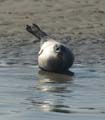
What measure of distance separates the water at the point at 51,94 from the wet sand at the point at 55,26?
1.27 m

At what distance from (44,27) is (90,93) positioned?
6560 mm

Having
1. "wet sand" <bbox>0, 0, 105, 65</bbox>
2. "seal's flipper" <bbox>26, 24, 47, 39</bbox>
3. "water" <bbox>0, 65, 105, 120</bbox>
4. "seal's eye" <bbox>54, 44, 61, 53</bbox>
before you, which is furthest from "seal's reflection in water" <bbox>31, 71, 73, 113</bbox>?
"wet sand" <bbox>0, 0, 105, 65</bbox>

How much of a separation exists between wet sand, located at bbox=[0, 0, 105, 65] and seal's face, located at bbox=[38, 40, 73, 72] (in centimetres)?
125

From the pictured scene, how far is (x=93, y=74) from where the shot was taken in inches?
485

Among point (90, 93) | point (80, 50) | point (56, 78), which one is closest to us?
point (90, 93)

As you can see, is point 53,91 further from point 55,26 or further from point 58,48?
point 55,26

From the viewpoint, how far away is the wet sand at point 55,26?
1446cm

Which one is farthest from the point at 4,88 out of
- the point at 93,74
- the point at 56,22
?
the point at 56,22

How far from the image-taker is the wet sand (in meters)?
14.5

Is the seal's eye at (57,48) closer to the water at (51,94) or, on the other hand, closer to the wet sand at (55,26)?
the water at (51,94)

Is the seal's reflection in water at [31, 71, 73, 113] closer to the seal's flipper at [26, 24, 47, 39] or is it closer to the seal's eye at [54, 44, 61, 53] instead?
the seal's eye at [54, 44, 61, 53]

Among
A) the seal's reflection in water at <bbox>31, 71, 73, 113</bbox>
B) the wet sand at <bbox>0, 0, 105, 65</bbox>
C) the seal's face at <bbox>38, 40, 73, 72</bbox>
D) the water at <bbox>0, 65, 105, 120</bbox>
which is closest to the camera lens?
the water at <bbox>0, 65, 105, 120</bbox>

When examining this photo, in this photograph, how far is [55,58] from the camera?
480 inches

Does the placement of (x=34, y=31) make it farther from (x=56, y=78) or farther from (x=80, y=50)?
(x=56, y=78)
